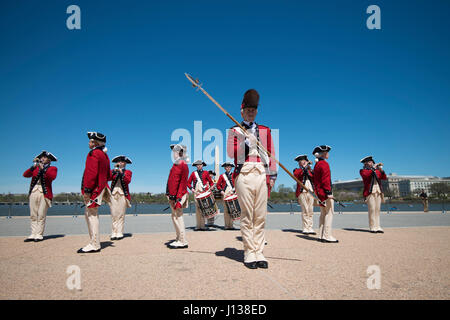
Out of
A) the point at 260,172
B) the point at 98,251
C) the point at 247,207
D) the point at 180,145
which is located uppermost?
the point at 180,145

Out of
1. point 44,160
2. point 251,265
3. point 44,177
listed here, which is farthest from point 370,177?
point 44,160

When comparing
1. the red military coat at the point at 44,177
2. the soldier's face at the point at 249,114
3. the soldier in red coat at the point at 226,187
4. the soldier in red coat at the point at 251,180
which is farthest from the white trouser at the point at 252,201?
the red military coat at the point at 44,177

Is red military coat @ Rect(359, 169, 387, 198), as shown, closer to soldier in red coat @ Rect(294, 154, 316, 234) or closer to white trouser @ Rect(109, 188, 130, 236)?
soldier in red coat @ Rect(294, 154, 316, 234)

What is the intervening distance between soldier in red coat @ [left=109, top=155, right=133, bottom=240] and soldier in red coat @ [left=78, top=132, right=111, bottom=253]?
5.79 ft

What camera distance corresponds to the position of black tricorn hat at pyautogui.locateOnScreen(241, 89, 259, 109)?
450 cm

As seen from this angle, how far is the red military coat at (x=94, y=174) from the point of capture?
5.29 meters

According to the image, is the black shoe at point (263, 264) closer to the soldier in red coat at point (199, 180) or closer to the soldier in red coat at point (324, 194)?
the soldier in red coat at point (324, 194)
